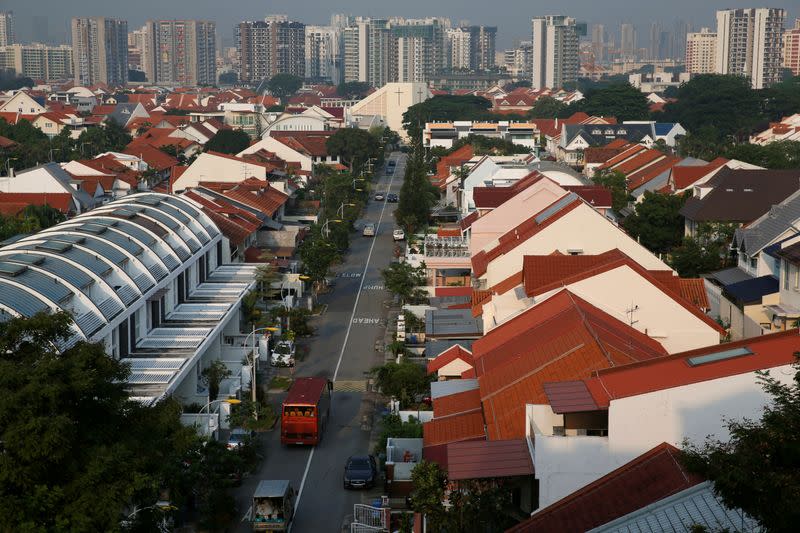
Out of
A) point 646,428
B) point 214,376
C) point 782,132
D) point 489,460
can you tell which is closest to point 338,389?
point 214,376

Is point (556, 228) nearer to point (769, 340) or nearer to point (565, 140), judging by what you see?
point (769, 340)

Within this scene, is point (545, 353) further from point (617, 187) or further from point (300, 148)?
point (300, 148)

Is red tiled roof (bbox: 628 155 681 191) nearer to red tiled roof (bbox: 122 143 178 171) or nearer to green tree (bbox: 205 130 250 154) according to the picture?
red tiled roof (bbox: 122 143 178 171)

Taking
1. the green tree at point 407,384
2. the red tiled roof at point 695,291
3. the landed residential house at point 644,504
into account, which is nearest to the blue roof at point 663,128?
the red tiled roof at point 695,291

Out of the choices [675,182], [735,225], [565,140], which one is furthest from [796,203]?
[565,140]

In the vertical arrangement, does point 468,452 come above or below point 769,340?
below
